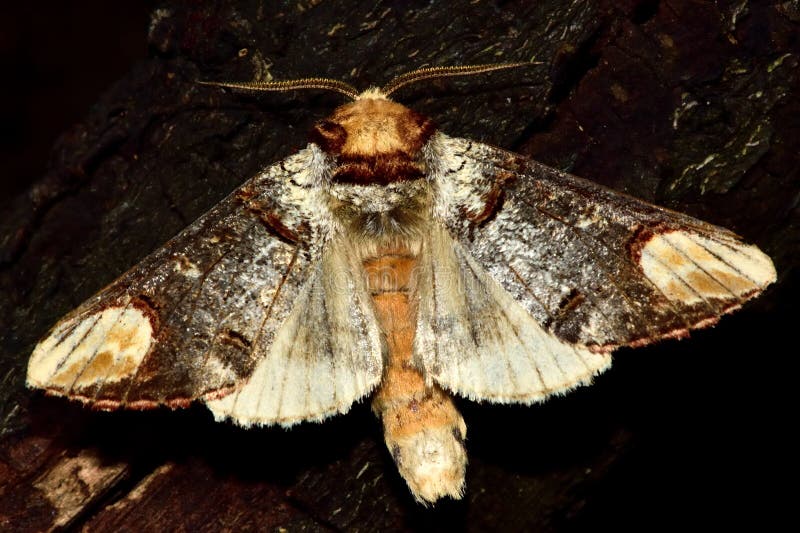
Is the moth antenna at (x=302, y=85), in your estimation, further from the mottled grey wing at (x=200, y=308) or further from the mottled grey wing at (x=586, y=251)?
the mottled grey wing at (x=586, y=251)

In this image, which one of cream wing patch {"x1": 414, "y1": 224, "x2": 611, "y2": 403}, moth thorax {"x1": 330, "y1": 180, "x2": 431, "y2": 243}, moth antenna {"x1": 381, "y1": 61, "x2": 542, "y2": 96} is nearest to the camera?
cream wing patch {"x1": 414, "y1": 224, "x2": 611, "y2": 403}

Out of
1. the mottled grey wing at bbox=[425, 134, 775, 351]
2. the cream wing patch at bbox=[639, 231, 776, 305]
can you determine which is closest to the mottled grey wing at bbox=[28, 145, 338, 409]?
the mottled grey wing at bbox=[425, 134, 775, 351]

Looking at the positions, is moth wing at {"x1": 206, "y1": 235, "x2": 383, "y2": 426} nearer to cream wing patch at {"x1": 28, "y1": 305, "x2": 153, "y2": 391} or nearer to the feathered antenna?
cream wing patch at {"x1": 28, "y1": 305, "x2": 153, "y2": 391}

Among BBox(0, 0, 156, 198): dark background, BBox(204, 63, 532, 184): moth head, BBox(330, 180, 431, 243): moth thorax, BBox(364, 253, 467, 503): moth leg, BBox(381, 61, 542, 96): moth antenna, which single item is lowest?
BBox(364, 253, 467, 503): moth leg

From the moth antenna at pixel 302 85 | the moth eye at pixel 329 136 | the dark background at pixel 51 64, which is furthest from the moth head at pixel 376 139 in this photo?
the dark background at pixel 51 64

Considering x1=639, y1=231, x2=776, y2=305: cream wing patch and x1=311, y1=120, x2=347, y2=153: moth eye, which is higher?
x1=311, y1=120, x2=347, y2=153: moth eye

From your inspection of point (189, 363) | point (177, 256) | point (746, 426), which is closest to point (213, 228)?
point (177, 256)

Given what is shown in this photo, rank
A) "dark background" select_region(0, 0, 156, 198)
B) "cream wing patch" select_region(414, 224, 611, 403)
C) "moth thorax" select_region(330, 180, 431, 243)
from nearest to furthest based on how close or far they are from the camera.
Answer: "cream wing patch" select_region(414, 224, 611, 403) → "moth thorax" select_region(330, 180, 431, 243) → "dark background" select_region(0, 0, 156, 198)
